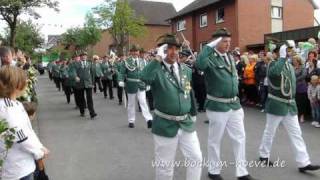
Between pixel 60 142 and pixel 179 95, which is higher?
pixel 179 95

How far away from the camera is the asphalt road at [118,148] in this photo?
272 inches

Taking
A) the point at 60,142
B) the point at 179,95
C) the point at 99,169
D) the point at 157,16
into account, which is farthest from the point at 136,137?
the point at 157,16

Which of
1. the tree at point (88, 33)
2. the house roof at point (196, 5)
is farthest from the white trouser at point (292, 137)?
the tree at point (88, 33)

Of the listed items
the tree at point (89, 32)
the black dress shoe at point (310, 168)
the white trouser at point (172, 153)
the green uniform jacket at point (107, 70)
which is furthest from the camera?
the tree at point (89, 32)

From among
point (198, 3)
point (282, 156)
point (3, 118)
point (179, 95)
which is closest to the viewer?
point (3, 118)

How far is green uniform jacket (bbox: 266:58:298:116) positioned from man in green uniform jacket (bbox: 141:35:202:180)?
1961 millimetres

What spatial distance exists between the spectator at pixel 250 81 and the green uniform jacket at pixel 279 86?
767cm

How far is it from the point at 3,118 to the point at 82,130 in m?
7.22

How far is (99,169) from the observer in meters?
7.25

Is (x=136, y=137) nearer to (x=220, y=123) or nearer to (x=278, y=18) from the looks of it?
(x=220, y=123)

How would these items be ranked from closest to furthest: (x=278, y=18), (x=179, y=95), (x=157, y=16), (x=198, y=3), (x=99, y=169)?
(x=179, y=95), (x=99, y=169), (x=278, y=18), (x=198, y=3), (x=157, y=16)

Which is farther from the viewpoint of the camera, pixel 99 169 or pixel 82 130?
pixel 82 130

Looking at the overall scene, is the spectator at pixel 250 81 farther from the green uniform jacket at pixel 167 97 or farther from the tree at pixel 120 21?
the tree at pixel 120 21

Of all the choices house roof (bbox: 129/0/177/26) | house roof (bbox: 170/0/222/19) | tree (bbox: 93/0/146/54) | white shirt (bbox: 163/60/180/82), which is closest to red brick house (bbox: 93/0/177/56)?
house roof (bbox: 129/0/177/26)
